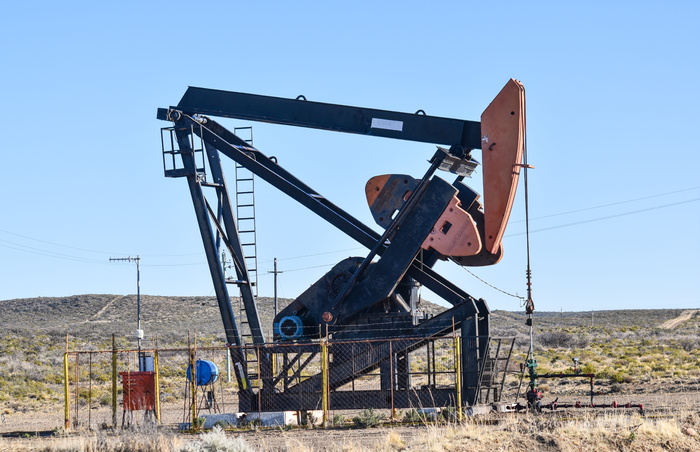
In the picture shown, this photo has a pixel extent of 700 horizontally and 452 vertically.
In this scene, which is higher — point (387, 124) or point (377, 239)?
point (387, 124)

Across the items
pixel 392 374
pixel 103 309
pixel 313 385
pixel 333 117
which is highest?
pixel 333 117

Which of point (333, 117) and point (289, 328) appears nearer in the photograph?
point (289, 328)

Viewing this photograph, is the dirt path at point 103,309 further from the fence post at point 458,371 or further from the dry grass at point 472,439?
the dry grass at point 472,439

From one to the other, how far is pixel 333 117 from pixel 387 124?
0.97 m

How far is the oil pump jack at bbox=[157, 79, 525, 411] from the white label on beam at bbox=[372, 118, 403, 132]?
0.02m

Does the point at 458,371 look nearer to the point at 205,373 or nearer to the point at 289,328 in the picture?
the point at 289,328

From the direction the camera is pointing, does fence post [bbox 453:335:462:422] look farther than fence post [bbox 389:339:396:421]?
No

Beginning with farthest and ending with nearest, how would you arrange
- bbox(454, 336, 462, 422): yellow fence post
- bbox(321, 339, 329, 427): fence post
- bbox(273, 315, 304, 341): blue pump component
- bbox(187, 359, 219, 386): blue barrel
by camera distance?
bbox(187, 359, 219, 386): blue barrel → bbox(273, 315, 304, 341): blue pump component → bbox(321, 339, 329, 427): fence post → bbox(454, 336, 462, 422): yellow fence post

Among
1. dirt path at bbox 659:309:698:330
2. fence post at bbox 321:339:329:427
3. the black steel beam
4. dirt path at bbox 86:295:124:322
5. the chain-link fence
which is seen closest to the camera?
fence post at bbox 321:339:329:427

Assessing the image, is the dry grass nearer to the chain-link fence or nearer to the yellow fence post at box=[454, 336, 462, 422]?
the yellow fence post at box=[454, 336, 462, 422]

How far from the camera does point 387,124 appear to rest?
659 inches

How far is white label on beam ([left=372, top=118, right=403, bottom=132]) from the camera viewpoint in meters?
16.7

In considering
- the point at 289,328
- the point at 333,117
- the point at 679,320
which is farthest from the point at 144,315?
the point at 333,117

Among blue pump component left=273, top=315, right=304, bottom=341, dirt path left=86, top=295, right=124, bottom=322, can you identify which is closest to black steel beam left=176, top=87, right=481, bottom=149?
blue pump component left=273, top=315, right=304, bottom=341
